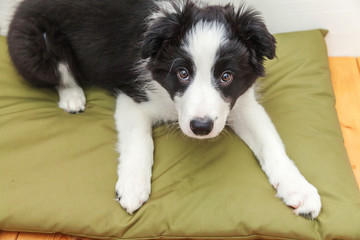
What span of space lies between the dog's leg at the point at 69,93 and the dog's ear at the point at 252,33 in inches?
57.4

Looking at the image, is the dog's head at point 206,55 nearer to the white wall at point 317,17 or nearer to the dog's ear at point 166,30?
the dog's ear at point 166,30

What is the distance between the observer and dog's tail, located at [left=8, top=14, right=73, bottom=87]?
2.92 metres

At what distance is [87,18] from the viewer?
9.50ft

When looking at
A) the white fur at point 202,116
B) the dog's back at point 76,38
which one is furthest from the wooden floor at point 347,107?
the dog's back at point 76,38

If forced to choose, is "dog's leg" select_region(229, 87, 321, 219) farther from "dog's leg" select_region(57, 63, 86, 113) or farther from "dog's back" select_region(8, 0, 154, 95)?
"dog's leg" select_region(57, 63, 86, 113)

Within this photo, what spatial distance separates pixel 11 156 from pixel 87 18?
1167 millimetres

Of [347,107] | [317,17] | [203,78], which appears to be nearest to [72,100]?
[203,78]

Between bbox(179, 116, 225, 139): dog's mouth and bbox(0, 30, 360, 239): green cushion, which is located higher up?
bbox(179, 116, 225, 139): dog's mouth

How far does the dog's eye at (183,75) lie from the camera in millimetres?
2180

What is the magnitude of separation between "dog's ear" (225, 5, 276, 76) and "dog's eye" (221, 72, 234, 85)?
0.56 ft

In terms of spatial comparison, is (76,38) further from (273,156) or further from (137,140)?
(273,156)

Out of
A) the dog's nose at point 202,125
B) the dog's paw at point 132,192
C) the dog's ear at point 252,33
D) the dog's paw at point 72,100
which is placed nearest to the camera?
the dog's nose at point 202,125

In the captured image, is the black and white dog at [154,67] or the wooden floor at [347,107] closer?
the black and white dog at [154,67]

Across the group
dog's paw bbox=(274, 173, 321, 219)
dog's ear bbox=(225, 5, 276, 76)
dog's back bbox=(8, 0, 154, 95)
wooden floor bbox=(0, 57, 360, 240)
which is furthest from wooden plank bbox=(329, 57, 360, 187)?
dog's back bbox=(8, 0, 154, 95)
